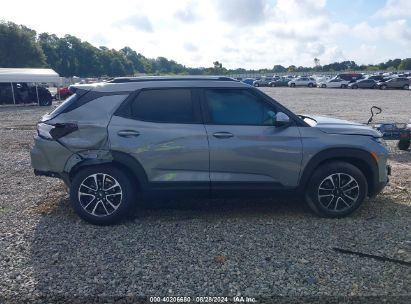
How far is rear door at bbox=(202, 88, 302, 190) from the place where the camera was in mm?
4703

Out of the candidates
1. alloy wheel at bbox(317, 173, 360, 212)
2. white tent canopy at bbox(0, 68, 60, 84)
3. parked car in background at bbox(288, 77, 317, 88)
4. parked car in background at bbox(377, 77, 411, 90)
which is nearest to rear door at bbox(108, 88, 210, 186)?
alloy wheel at bbox(317, 173, 360, 212)

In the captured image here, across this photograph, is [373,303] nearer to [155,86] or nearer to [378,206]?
[378,206]

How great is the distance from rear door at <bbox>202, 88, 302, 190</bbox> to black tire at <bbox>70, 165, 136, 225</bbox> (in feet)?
3.60

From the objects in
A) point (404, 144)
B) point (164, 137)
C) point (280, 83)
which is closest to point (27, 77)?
point (404, 144)

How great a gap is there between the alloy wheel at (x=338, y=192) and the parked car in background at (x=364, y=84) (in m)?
46.5

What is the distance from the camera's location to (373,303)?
3.14m

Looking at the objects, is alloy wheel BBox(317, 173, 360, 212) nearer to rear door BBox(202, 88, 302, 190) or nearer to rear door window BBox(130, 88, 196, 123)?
rear door BBox(202, 88, 302, 190)

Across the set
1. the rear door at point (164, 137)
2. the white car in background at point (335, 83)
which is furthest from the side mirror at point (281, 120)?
the white car in background at point (335, 83)

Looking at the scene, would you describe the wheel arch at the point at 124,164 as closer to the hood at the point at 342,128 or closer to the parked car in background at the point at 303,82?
the hood at the point at 342,128

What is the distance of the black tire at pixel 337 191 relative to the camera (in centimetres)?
487

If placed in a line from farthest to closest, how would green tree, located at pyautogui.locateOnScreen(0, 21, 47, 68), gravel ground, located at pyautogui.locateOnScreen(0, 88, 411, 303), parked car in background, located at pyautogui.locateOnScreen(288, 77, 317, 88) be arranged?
green tree, located at pyautogui.locateOnScreen(0, 21, 47, 68), parked car in background, located at pyautogui.locateOnScreen(288, 77, 317, 88), gravel ground, located at pyautogui.locateOnScreen(0, 88, 411, 303)

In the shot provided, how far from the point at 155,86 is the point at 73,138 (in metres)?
1.21

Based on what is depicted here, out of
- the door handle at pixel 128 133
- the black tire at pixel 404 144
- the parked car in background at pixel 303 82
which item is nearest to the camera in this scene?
the door handle at pixel 128 133

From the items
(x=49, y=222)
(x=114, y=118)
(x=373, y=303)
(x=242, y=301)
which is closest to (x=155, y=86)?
(x=114, y=118)
